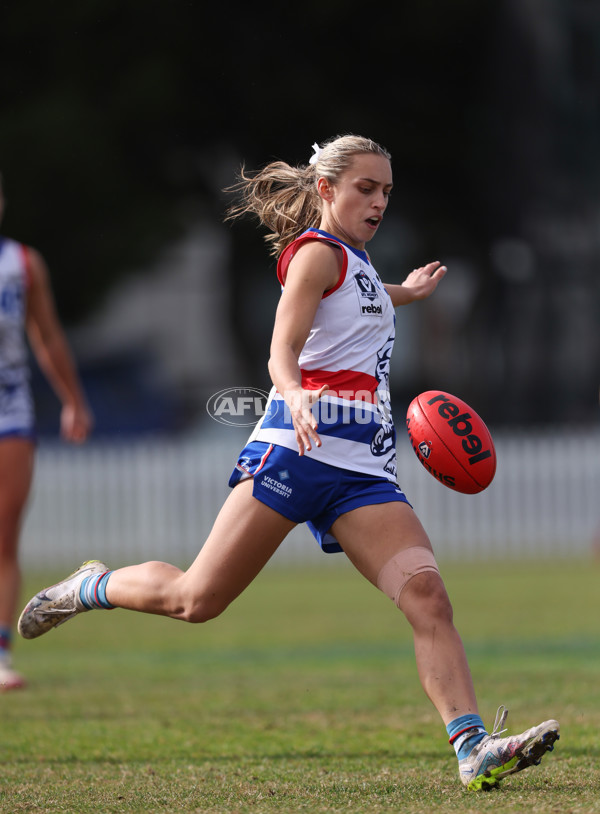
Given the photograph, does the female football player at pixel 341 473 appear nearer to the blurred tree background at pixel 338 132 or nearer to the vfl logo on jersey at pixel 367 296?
the vfl logo on jersey at pixel 367 296

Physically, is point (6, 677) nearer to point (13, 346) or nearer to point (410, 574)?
point (13, 346)

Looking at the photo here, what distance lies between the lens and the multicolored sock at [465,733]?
4137 mm

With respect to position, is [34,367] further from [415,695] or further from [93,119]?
[415,695]

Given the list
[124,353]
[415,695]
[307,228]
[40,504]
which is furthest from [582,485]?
[124,353]

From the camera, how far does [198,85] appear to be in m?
22.9

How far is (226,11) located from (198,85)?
1.36 metres

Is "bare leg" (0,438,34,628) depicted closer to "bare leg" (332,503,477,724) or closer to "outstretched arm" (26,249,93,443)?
"outstretched arm" (26,249,93,443)

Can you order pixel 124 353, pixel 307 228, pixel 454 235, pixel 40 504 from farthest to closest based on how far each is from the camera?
pixel 124 353, pixel 454 235, pixel 40 504, pixel 307 228

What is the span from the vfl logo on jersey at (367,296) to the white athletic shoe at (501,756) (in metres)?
1.46

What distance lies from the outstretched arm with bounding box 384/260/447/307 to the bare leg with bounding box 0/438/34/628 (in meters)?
2.52

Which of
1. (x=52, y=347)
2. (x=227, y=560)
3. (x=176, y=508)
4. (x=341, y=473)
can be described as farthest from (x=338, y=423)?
(x=176, y=508)

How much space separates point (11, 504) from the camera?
6.82m

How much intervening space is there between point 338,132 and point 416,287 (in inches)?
692

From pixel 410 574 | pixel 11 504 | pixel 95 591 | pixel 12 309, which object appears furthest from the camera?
pixel 12 309
